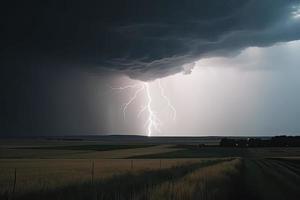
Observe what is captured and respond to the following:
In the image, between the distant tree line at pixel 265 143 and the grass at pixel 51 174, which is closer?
the grass at pixel 51 174

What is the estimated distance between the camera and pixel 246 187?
20.7 meters

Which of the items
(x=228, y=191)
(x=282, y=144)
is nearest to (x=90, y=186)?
(x=228, y=191)

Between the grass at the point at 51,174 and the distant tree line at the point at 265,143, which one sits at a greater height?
the distant tree line at the point at 265,143

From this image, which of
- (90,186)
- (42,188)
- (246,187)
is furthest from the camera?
(246,187)

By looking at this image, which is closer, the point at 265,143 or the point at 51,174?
the point at 51,174

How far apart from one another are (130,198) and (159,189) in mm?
2828

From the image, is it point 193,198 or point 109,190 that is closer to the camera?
point 193,198

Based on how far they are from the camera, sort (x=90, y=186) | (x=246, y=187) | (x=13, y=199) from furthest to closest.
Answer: (x=246, y=187) < (x=90, y=186) < (x=13, y=199)

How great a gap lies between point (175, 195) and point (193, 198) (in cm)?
80

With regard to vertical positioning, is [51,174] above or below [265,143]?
below

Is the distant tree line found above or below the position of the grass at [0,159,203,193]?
above

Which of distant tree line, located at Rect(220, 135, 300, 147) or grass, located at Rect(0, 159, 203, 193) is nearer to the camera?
grass, located at Rect(0, 159, 203, 193)

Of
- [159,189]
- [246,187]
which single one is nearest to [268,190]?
[246,187]

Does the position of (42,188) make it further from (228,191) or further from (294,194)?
(294,194)
